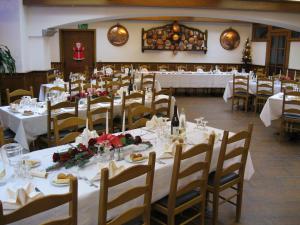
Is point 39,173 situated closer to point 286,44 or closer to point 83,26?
point 286,44

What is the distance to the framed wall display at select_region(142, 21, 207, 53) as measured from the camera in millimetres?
12977

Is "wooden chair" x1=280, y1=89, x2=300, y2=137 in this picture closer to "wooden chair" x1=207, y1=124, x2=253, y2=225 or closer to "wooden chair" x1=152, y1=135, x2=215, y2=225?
"wooden chair" x1=207, y1=124, x2=253, y2=225

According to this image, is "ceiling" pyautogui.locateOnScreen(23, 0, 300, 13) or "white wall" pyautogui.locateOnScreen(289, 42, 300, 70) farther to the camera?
"white wall" pyautogui.locateOnScreen(289, 42, 300, 70)

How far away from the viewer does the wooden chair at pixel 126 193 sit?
2084 millimetres

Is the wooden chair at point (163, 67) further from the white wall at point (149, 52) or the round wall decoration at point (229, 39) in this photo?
the round wall decoration at point (229, 39)

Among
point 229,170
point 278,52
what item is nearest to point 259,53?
point 278,52

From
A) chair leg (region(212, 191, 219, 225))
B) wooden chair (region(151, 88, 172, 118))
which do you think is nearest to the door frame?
wooden chair (region(151, 88, 172, 118))

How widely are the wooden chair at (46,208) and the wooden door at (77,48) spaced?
11.4m

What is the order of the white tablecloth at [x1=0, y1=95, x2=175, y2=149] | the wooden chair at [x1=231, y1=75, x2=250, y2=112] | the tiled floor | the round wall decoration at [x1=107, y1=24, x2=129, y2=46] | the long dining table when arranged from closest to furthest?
1. the long dining table
2. the tiled floor
3. the white tablecloth at [x1=0, y1=95, x2=175, y2=149]
4. the wooden chair at [x1=231, y1=75, x2=250, y2=112]
5. the round wall decoration at [x1=107, y1=24, x2=129, y2=46]

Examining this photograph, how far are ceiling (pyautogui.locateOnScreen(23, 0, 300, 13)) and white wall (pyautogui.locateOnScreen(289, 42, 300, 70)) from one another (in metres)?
1.78

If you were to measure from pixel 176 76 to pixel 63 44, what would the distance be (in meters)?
4.73

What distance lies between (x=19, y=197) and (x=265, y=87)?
7.65 meters

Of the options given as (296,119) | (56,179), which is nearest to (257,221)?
(56,179)

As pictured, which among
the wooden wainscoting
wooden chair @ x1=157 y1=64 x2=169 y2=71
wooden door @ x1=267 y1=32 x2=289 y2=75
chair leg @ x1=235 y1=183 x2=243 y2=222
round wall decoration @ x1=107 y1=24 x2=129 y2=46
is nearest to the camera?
chair leg @ x1=235 y1=183 x2=243 y2=222
